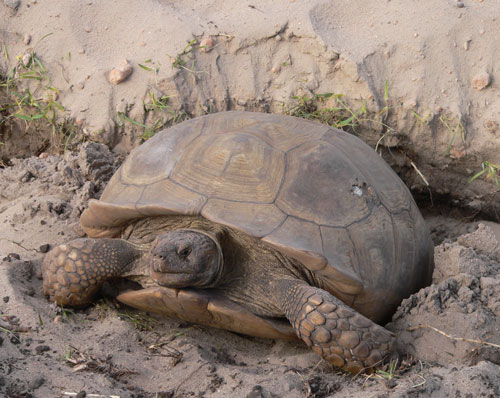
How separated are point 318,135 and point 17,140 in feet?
7.95

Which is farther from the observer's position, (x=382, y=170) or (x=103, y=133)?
(x=103, y=133)

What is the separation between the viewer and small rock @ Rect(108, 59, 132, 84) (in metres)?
4.33

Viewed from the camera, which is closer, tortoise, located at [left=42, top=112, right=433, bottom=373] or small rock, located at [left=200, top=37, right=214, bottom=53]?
tortoise, located at [left=42, top=112, right=433, bottom=373]

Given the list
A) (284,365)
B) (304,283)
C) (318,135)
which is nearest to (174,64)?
(318,135)

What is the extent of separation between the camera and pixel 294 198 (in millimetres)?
2943

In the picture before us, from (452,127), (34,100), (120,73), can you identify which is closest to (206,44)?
(120,73)

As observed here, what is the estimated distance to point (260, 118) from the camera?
11.1 feet

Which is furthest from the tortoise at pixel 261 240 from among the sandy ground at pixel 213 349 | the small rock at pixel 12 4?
the small rock at pixel 12 4

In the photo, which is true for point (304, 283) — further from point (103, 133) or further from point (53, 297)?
point (103, 133)

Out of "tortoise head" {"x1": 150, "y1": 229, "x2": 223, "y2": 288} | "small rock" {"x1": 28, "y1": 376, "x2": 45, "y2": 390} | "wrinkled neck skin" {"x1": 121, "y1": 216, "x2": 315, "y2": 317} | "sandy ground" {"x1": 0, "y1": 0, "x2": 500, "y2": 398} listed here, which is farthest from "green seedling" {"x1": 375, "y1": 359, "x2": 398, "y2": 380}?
"small rock" {"x1": 28, "y1": 376, "x2": 45, "y2": 390}

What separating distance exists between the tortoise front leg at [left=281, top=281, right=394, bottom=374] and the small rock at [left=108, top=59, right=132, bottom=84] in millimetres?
2329

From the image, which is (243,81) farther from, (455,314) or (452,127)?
(455,314)

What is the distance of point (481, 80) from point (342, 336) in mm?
2350

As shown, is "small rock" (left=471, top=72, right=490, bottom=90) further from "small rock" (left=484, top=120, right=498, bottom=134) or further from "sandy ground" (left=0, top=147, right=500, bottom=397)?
"sandy ground" (left=0, top=147, right=500, bottom=397)
